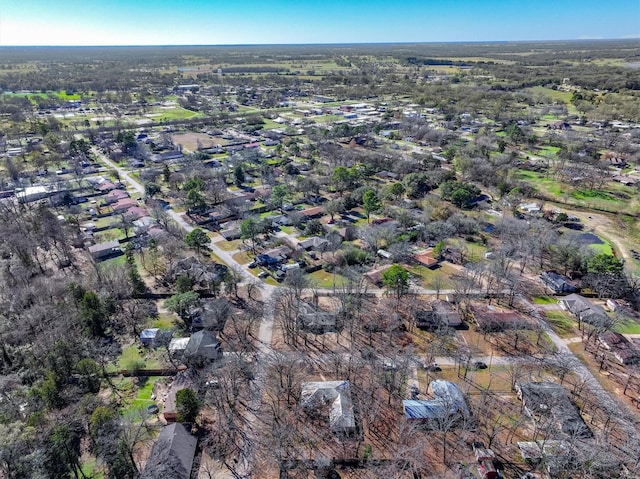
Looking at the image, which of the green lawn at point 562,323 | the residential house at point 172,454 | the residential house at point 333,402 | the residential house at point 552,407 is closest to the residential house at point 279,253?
the residential house at point 333,402

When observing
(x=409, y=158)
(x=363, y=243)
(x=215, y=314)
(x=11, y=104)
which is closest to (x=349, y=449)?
(x=215, y=314)

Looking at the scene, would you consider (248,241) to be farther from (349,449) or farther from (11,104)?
(11,104)

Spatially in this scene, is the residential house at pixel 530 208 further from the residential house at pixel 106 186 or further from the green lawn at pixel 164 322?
the residential house at pixel 106 186

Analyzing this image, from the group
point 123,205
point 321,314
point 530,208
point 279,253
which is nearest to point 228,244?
point 279,253

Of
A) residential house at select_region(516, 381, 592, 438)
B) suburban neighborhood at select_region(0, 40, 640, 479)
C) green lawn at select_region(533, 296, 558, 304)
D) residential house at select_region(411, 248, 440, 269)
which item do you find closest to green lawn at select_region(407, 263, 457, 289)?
suburban neighborhood at select_region(0, 40, 640, 479)

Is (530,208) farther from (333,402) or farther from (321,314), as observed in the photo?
(333,402)

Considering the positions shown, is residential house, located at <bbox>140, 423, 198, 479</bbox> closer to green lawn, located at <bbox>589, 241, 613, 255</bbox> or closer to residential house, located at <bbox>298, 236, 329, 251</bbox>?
residential house, located at <bbox>298, 236, 329, 251</bbox>
